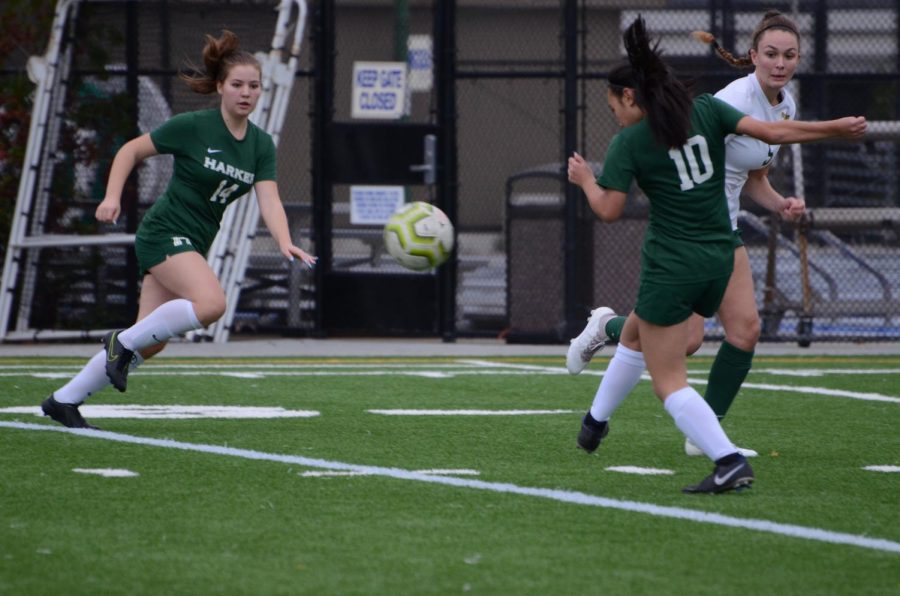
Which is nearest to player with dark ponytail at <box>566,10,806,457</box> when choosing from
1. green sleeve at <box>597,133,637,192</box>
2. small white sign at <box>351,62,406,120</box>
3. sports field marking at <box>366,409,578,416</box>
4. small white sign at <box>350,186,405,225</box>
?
green sleeve at <box>597,133,637,192</box>

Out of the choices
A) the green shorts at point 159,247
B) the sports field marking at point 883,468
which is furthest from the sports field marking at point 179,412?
the sports field marking at point 883,468

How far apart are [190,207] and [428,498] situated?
267 centimetres

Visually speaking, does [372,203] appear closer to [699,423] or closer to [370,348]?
[370,348]

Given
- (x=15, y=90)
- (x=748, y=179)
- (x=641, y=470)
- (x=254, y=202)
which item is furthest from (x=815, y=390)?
(x=15, y=90)

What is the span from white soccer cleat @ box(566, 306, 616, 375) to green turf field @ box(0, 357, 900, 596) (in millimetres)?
383

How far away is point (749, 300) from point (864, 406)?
8.98 feet

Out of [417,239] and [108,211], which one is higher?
[108,211]

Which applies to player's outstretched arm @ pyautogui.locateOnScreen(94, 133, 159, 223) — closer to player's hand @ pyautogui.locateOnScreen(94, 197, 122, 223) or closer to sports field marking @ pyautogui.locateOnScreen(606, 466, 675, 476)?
player's hand @ pyautogui.locateOnScreen(94, 197, 122, 223)

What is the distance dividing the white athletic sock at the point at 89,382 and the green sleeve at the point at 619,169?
2.95m

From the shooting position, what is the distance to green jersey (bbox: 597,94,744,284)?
20.6 ft

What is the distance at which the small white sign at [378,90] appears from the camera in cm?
1550

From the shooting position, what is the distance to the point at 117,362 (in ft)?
26.3

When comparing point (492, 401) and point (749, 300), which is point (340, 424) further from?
point (749, 300)

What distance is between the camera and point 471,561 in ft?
16.6
